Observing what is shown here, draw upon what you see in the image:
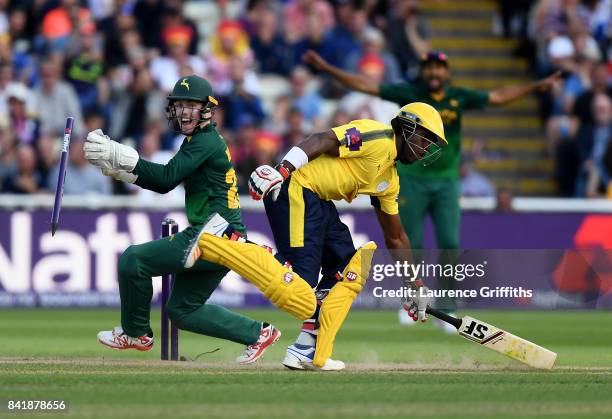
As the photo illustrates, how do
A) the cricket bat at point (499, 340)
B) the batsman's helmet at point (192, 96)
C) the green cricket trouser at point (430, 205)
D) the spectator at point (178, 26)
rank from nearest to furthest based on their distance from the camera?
the batsman's helmet at point (192, 96) → the cricket bat at point (499, 340) → the green cricket trouser at point (430, 205) → the spectator at point (178, 26)

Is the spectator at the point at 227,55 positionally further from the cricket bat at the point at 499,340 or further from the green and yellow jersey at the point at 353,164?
the cricket bat at the point at 499,340

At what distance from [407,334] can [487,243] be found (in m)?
4.15

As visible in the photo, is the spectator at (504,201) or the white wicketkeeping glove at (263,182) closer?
the white wicketkeeping glove at (263,182)

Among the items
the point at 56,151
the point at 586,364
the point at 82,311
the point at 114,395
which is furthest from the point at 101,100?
the point at 114,395

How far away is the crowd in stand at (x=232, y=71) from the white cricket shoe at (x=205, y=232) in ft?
27.7

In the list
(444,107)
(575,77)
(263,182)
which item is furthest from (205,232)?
(575,77)

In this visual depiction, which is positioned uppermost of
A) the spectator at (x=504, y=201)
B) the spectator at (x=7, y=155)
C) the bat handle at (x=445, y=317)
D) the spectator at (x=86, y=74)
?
the spectator at (x=86, y=74)

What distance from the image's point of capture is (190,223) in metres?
10.5

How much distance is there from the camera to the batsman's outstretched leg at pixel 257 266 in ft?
32.8

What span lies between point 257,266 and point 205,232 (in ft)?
1.48

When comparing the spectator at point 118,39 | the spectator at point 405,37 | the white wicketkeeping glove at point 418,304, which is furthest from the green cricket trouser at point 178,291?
the spectator at point 405,37

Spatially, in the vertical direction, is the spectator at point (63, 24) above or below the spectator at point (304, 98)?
above

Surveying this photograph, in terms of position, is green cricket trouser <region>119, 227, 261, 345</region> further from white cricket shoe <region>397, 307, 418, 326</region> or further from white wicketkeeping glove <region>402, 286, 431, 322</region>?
white cricket shoe <region>397, 307, 418, 326</region>

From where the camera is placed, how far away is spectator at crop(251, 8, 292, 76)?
21.5 meters
